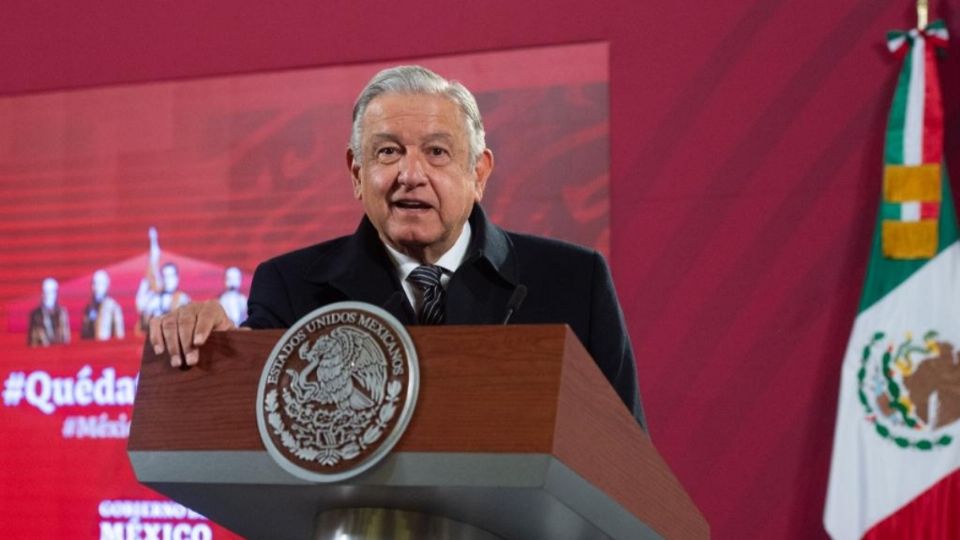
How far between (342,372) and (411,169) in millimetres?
572

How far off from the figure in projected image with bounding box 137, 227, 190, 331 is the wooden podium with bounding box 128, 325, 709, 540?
10.8ft

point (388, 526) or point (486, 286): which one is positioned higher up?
point (486, 286)

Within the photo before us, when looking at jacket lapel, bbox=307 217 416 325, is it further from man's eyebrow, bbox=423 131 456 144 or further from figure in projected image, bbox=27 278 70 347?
figure in projected image, bbox=27 278 70 347

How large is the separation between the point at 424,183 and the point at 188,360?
512 mm

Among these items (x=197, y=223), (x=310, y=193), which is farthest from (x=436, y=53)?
(x=197, y=223)

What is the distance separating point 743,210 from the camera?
156 inches

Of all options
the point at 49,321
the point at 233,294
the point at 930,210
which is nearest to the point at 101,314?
the point at 49,321

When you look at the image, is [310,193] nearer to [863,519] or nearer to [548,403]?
[863,519]

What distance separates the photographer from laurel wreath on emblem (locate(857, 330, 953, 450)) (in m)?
3.62

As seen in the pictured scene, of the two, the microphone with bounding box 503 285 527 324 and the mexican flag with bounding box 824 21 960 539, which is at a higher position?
the mexican flag with bounding box 824 21 960 539

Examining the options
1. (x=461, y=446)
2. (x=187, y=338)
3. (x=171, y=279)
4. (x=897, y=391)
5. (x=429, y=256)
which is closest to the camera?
(x=461, y=446)

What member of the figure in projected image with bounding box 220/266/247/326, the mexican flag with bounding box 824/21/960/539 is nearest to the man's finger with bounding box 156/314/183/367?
the mexican flag with bounding box 824/21/960/539

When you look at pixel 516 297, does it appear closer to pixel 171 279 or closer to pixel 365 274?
pixel 365 274

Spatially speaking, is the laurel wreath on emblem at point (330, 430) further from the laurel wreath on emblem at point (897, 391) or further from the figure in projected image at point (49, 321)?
the figure in projected image at point (49, 321)
